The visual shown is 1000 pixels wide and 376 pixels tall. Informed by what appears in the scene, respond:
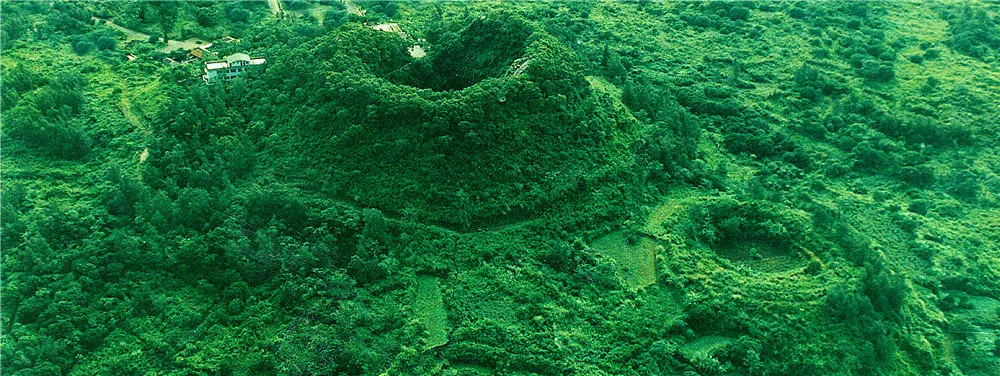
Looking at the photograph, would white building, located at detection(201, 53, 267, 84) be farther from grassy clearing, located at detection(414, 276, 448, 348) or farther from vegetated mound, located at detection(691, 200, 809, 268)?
vegetated mound, located at detection(691, 200, 809, 268)

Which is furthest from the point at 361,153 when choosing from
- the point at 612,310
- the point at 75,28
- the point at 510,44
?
the point at 75,28

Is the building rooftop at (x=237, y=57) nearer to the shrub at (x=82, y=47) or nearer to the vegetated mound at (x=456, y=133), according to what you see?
the vegetated mound at (x=456, y=133)

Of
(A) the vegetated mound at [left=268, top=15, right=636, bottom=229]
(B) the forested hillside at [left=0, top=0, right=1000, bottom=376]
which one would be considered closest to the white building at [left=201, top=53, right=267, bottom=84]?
(B) the forested hillside at [left=0, top=0, right=1000, bottom=376]

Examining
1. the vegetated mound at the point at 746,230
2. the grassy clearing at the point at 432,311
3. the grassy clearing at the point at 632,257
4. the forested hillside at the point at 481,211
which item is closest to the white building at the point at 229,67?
the forested hillside at the point at 481,211

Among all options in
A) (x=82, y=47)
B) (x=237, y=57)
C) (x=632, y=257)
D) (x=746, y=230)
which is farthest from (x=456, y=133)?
(x=82, y=47)

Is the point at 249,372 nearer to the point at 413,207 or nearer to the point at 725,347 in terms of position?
the point at 413,207
